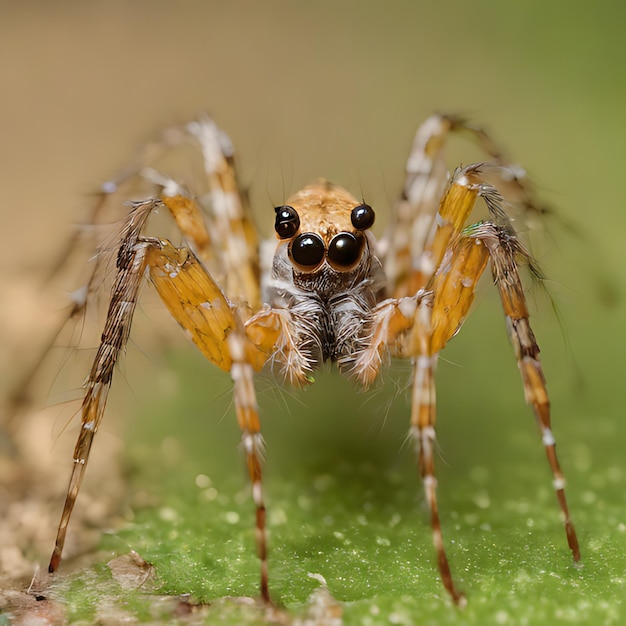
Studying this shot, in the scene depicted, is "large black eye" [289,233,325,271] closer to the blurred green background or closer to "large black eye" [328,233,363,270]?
"large black eye" [328,233,363,270]

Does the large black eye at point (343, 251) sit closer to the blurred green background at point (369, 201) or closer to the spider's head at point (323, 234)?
the spider's head at point (323, 234)

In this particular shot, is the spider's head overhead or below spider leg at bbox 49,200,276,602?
overhead

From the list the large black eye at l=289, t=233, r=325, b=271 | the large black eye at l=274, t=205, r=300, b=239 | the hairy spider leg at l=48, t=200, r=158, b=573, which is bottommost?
A: the hairy spider leg at l=48, t=200, r=158, b=573

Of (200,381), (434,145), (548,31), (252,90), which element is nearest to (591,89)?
(548,31)

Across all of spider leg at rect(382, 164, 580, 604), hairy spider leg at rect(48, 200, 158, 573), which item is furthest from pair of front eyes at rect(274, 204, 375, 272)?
hairy spider leg at rect(48, 200, 158, 573)

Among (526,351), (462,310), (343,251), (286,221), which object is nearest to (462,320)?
(462,310)

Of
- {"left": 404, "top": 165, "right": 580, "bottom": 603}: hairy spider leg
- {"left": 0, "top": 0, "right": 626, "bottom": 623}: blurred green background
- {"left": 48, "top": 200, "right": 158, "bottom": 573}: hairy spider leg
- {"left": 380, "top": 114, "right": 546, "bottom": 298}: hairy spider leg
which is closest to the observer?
{"left": 404, "top": 165, "right": 580, "bottom": 603}: hairy spider leg

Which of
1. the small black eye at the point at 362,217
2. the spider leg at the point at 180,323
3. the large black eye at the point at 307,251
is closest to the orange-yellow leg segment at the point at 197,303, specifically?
the spider leg at the point at 180,323

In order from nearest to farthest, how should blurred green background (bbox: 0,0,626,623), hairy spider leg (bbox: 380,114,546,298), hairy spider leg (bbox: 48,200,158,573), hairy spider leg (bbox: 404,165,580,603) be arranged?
hairy spider leg (bbox: 404,165,580,603), hairy spider leg (bbox: 48,200,158,573), blurred green background (bbox: 0,0,626,623), hairy spider leg (bbox: 380,114,546,298)

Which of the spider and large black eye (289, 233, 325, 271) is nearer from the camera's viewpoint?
the spider
